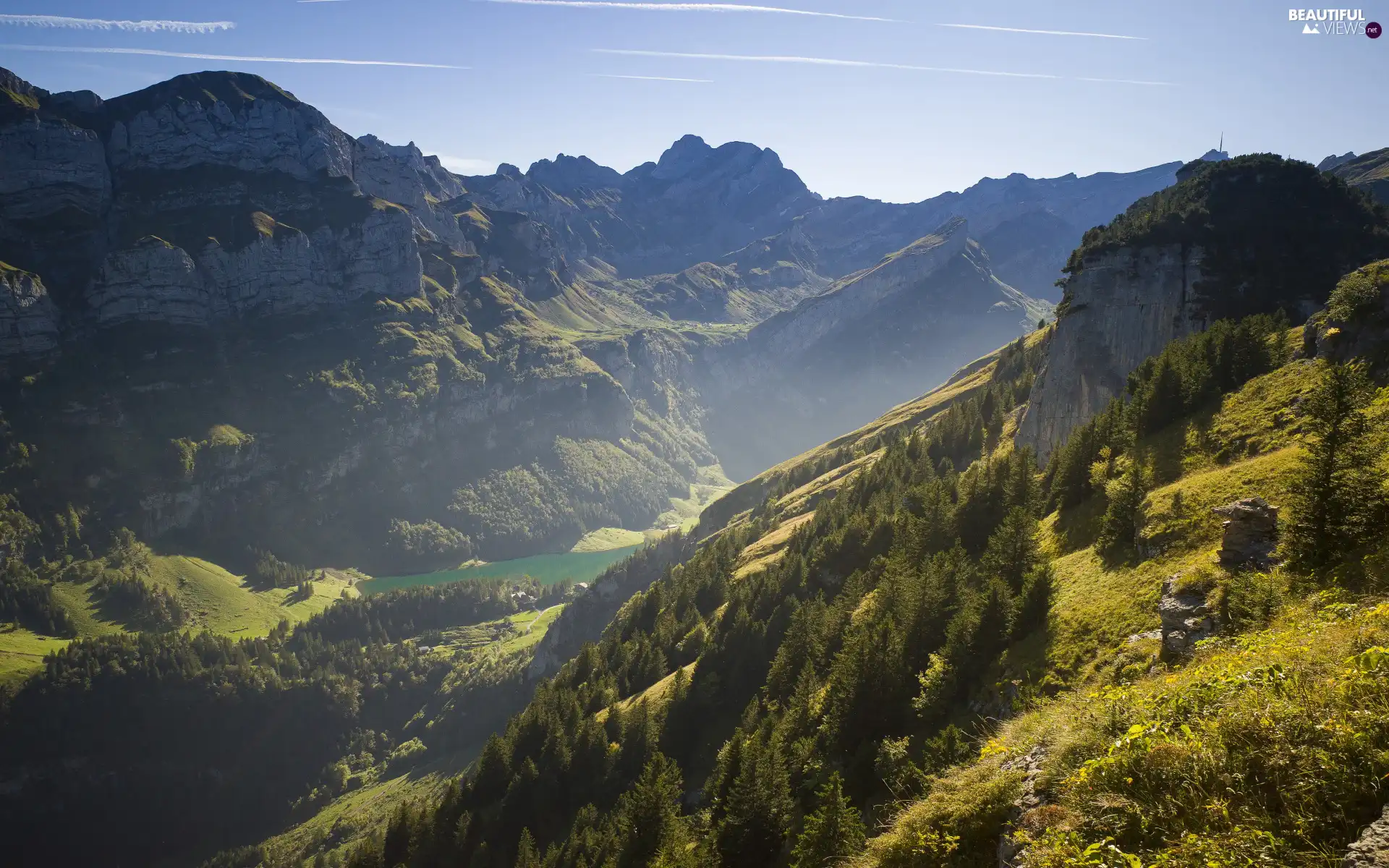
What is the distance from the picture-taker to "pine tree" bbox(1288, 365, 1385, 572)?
19.5 meters

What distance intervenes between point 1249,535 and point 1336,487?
421 cm

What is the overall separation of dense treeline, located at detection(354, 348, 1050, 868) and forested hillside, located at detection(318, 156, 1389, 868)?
26cm

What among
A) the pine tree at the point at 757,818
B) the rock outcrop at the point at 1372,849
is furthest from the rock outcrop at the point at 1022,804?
the pine tree at the point at 757,818

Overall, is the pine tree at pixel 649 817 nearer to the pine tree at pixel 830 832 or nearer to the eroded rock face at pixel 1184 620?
the pine tree at pixel 830 832

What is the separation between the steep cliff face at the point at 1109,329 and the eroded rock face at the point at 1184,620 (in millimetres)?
53785

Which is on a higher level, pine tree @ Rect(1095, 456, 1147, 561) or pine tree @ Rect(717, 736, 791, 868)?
pine tree @ Rect(1095, 456, 1147, 561)

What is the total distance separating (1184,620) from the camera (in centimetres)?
2184

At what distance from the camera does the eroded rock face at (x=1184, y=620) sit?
2080 centimetres

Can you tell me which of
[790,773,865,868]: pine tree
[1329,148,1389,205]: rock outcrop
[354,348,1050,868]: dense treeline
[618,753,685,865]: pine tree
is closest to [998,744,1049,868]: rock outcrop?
[354,348,1050,868]: dense treeline

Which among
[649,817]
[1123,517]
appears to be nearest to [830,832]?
[1123,517]

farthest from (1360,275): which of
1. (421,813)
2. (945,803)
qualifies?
(421,813)

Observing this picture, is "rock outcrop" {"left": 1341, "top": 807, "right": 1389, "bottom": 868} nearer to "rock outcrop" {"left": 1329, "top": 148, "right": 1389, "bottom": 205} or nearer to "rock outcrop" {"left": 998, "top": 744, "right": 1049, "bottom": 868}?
"rock outcrop" {"left": 998, "top": 744, "right": 1049, "bottom": 868}

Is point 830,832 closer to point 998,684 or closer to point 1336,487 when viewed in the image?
point 998,684

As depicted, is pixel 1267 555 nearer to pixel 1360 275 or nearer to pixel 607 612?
pixel 1360 275
